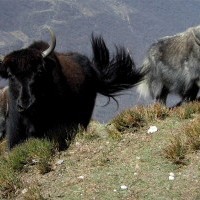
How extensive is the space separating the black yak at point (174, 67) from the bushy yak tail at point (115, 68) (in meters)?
2.65

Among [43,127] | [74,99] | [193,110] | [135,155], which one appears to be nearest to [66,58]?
[74,99]

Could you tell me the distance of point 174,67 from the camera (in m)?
15.6

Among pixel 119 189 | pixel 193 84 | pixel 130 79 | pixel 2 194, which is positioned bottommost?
pixel 193 84

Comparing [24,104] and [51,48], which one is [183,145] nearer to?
[24,104]

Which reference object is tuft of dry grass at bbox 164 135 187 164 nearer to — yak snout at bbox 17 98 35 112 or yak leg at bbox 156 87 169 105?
yak snout at bbox 17 98 35 112

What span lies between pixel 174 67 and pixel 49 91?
21.3 ft

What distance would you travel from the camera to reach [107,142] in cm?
834

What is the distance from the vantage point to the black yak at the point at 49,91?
29.8 ft

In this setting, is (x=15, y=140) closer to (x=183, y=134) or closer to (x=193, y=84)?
(x=183, y=134)

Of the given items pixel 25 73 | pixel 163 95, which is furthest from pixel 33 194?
pixel 163 95

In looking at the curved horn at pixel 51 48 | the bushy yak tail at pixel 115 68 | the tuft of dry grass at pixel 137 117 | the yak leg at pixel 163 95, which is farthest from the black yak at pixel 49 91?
the yak leg at pixel 163 95

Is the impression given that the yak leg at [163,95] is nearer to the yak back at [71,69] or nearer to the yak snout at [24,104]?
the yak back at [71,69]

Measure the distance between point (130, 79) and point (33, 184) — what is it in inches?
190

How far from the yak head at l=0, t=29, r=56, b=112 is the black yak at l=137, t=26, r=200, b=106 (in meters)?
5.67
